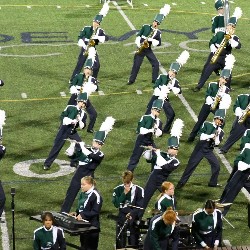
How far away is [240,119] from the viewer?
20922 mm

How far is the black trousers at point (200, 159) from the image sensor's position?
19594 millimetres

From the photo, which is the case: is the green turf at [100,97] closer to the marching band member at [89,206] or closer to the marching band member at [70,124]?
the marching band member at [70,124]

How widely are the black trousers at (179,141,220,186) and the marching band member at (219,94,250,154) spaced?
4.69 feet

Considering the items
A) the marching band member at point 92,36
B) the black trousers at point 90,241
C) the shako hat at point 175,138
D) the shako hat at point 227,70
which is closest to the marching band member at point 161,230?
the black trousers at point 90,241

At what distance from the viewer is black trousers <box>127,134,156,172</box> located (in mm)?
19953

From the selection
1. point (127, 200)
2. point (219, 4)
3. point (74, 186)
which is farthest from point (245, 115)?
point (219, 4)

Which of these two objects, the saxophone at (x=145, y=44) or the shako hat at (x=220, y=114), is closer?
the shako hat at (x=220, y=114)

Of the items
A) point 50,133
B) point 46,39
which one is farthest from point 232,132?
point 46,39

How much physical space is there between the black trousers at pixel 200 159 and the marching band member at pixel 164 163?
127cm

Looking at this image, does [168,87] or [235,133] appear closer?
[235,133]

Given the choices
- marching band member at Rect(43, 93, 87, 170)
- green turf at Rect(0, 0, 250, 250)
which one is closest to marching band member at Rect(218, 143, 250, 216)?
green turf at Rect(0, 0, 250, 250)

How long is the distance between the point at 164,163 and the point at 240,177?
3.87ft

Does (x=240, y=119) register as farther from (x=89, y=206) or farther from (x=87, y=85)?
(x=89, y=206)

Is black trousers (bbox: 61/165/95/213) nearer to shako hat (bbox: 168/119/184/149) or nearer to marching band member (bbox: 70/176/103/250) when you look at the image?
shako hat (bbox: 168/119/184/149)
